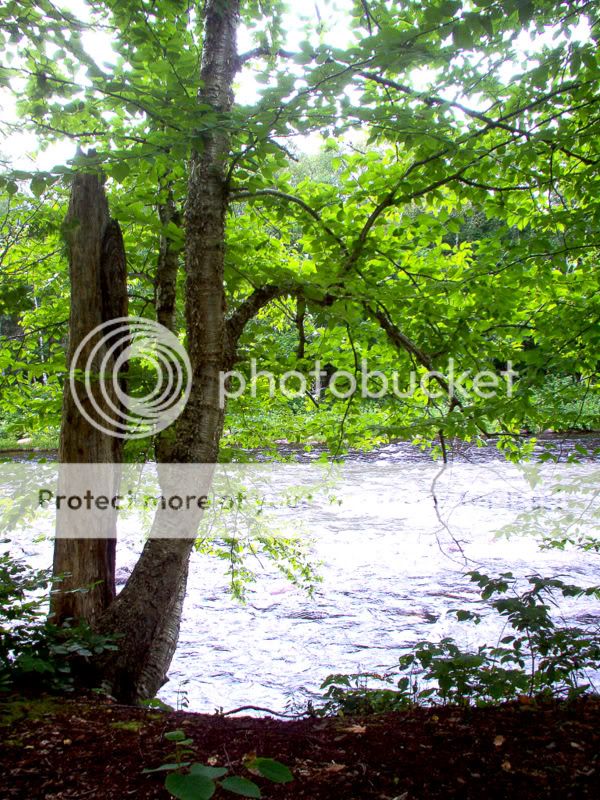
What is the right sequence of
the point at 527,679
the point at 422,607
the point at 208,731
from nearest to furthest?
1. the point at 208,731
2. the point at 527,679
3. the point at 422,607

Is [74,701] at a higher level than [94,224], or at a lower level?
lower

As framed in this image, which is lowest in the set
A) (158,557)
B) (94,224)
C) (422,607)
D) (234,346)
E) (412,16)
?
(422,607)

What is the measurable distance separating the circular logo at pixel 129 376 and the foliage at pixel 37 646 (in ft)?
2.91

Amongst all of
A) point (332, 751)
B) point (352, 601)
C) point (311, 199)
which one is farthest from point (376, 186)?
point (352, 601)

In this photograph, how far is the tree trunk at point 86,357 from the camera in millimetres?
2971

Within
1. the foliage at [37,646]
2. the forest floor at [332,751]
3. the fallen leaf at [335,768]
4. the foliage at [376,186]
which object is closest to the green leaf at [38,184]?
Result: the foliage at [376,186]

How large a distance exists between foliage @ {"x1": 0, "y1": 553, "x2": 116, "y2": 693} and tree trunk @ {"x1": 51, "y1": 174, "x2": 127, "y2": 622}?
38 cm

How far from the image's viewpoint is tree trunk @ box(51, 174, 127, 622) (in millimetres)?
2971

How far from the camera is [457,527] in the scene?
7129mm

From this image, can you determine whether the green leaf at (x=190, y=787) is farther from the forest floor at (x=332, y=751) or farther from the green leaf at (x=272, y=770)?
the forest floor at (x=332, y=751)

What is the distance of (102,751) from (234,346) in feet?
6.33

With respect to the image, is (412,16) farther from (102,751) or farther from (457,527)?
(457,527)

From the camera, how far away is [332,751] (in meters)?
1.82

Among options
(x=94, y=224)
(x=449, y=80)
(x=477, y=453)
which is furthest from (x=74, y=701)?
(x=477, y=453)
